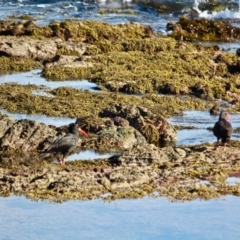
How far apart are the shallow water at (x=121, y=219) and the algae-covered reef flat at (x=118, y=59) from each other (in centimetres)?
908

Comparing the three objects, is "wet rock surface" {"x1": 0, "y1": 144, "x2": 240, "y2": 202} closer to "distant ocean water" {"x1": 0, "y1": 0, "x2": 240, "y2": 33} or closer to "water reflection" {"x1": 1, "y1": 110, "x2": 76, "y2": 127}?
"water reflection" {"x1": 1, "y1": 110, "x2": 76, "y2": 127}

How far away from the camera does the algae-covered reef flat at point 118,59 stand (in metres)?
21.8

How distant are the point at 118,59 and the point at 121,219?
42.6 ft

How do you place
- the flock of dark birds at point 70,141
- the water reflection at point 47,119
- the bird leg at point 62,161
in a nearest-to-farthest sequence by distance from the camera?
1. the bird leg at point 62,161
2. the flock of dark birds at point 70,141
3. the water reflection at point 47,119

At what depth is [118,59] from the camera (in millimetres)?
24547

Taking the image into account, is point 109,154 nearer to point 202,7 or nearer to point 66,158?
point 66,158

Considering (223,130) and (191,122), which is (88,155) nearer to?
(223,130)

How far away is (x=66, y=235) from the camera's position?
1134 centimetres

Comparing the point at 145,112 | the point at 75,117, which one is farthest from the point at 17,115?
the point at 145,112

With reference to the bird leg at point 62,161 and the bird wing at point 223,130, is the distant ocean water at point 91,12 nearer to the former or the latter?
the bird wing at point 223,130

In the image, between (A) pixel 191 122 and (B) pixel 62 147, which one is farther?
(A) pixel 191 122

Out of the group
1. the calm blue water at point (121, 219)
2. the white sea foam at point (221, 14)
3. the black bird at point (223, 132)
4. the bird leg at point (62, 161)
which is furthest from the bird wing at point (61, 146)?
the white sea foam at point (221, 14)

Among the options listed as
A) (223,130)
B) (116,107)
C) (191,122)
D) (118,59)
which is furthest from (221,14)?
(223,130)

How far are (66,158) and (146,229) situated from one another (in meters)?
3.69
